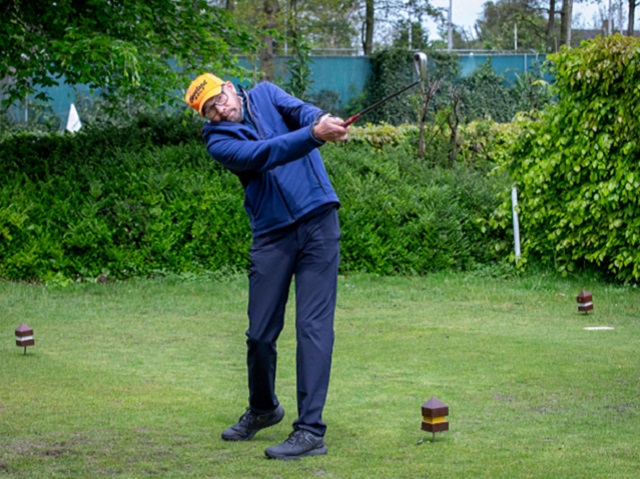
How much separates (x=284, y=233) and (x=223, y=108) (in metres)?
0.72

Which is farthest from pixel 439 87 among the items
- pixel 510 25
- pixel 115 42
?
pixel 510 25

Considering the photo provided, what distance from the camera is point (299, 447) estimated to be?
475 cm

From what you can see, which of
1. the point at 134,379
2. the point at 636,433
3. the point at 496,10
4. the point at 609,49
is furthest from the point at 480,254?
the point at 496,10

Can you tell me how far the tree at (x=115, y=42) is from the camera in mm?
11883

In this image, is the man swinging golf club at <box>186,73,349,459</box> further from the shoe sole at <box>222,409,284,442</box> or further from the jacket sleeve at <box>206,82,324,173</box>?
the shoe sole at <box>222,409,284,442</box>

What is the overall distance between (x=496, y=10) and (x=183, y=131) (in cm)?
5045

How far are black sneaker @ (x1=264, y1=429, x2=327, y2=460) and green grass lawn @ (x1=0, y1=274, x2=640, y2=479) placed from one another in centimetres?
6

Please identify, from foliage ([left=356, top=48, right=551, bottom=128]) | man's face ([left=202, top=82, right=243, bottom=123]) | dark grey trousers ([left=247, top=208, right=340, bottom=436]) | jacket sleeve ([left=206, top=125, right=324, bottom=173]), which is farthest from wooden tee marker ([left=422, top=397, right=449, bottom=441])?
foliage ([left=356, top=48, right=551, bottom=128])

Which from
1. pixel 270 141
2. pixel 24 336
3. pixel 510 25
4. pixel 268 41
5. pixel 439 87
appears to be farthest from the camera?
pixel 510 25

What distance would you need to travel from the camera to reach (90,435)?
526 cm

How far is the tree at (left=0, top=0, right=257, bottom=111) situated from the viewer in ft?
39.0

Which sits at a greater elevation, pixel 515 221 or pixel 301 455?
pixel 515 221

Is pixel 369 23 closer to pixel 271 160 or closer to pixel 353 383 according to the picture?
pixel 353 383

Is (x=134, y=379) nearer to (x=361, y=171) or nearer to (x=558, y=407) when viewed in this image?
(x=558, y=407)
